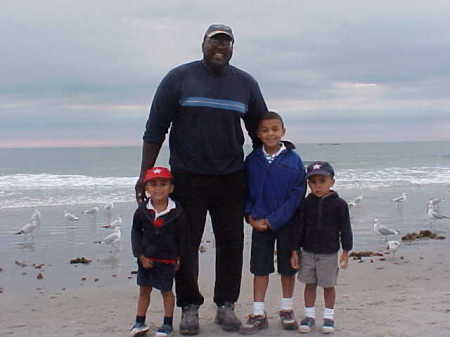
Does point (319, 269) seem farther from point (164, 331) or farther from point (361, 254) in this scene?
point (361, 254)

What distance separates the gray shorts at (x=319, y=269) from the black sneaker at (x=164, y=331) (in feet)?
3.77

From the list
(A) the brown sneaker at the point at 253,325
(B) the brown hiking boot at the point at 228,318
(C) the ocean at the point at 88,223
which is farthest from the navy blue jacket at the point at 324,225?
(C) the ocean at the point at 88,223

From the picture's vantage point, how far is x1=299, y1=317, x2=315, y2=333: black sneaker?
16.1 ft

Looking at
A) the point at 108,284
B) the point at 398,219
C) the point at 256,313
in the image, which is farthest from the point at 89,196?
the point at 256,313

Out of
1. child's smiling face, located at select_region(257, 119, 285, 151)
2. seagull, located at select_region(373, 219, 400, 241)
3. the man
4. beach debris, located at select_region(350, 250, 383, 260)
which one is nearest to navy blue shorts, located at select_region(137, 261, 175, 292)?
the man

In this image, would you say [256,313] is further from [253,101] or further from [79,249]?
[79,249]

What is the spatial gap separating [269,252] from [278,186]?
57 centimetres

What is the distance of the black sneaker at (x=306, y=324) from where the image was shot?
4.91 meters

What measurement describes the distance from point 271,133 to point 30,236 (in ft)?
31.4

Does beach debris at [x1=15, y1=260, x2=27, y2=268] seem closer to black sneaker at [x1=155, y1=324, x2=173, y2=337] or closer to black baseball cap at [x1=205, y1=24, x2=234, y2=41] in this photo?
black sneaker at [x1=155, y1=324, x2=173, y2=337]

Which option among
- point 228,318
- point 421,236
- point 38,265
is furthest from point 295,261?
point 421,236

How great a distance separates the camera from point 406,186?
27875 millimetres

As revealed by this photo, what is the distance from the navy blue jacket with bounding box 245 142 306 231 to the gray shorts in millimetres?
370

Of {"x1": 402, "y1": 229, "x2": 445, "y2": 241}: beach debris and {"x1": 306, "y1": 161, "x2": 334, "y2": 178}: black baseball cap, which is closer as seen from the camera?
{"x1": 306, "y1": 161, "x2": 334, "y2": 178}: black baseball cap
